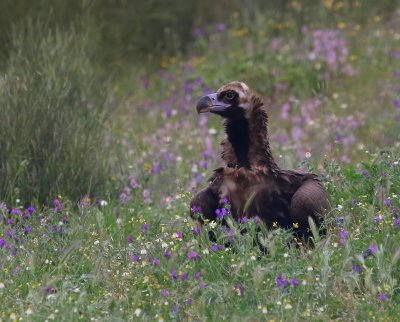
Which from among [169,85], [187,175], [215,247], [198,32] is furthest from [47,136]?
[198,32]

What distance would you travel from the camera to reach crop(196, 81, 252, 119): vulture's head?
6020 millimetres

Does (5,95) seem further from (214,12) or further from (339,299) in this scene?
(214,12)

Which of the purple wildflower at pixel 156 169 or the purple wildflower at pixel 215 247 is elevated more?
the purple wildflower at pixel 215 247

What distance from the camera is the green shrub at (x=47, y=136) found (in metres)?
7.53

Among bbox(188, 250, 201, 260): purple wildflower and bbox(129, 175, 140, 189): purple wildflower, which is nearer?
bbox(188, 250, 201, 260): purple wildflower

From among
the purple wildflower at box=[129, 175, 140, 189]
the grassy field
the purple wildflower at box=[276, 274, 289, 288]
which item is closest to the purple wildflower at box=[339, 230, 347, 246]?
the grassy field

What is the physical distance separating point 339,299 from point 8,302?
1.62 metres

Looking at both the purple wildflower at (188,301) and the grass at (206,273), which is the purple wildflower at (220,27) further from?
the purple wildflower at (188,301)

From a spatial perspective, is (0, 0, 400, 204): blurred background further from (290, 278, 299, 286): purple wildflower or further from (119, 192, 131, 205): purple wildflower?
(290, 278, 299, 286): purple wildflower

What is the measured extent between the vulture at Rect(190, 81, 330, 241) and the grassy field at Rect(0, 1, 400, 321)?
0.13 m

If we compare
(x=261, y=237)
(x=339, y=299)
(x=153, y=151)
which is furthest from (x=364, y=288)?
(x=153, y=151)

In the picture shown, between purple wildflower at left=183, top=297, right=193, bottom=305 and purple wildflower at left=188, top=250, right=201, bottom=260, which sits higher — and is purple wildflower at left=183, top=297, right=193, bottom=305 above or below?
below

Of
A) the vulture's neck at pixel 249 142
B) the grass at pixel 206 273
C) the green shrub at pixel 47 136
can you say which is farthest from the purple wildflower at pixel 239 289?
the green shrub at pixel 47 136

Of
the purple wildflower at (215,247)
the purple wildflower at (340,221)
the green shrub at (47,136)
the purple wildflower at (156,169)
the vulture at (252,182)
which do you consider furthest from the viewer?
the purple wildflower at (156,169)
